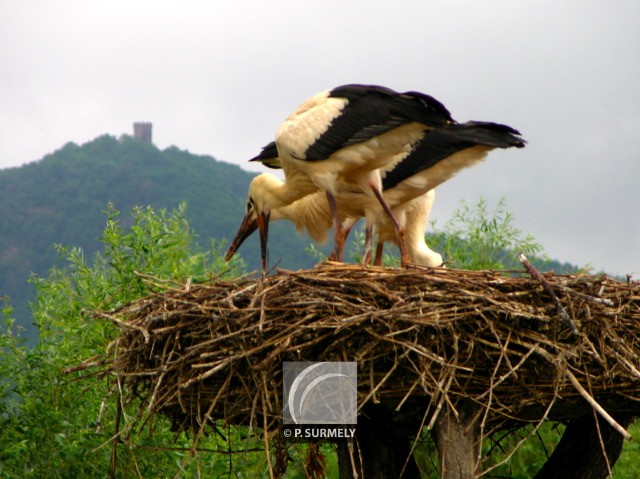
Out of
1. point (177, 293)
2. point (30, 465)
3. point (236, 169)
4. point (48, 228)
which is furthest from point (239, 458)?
point (48, 228)

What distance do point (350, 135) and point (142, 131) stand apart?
61.9 meters

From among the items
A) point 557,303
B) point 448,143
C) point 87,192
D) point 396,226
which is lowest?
point 557,303

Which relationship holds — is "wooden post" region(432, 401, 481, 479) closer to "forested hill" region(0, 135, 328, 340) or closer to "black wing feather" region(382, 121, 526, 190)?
"black wing feather" region(382, 121, 526, 190)

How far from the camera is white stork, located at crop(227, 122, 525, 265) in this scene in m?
7.91

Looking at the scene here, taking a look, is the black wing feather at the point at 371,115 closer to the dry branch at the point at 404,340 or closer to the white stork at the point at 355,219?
the white stork at the point at 355,219

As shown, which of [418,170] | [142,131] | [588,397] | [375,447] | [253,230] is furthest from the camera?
[142,131]

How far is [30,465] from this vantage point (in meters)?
9.06

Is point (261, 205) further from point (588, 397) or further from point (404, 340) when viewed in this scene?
point (588, 397)

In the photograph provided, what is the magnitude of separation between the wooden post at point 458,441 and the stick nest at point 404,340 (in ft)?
0.40

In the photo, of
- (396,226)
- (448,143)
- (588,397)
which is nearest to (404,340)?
(588,397)

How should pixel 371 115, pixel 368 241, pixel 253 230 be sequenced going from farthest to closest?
pixel 253 230 → pixel 368 241 → pixel 371 115

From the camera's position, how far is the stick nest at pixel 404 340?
545 cm

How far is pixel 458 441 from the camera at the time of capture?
19.1 feet

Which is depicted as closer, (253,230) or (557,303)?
(557,303)
